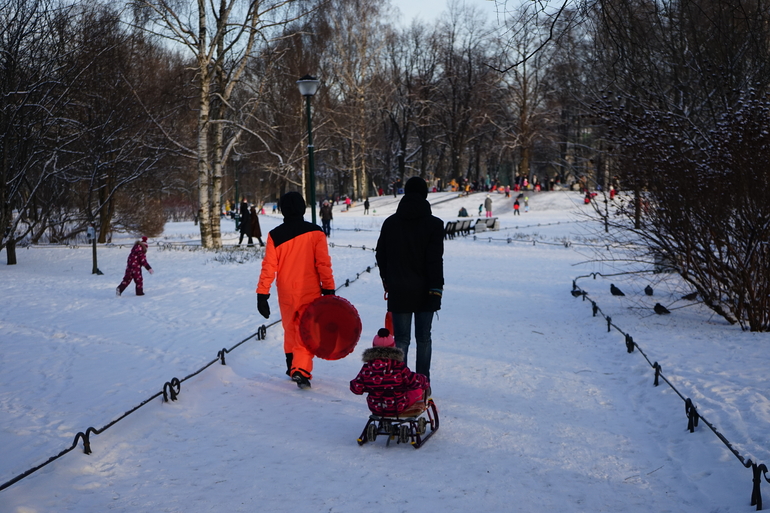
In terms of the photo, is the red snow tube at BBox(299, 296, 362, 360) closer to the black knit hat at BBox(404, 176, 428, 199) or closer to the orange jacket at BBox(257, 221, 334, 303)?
the orange jacket at BBox(257, 221, 334, 303)

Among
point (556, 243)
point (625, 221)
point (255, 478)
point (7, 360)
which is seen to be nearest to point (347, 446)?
point (255, 478)

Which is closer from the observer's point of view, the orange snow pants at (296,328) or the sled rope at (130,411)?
the sled rope at (130,411)

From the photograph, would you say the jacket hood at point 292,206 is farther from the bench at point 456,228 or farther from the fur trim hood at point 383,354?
the bench at point 456,228

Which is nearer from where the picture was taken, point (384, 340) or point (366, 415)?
point (384, 340)

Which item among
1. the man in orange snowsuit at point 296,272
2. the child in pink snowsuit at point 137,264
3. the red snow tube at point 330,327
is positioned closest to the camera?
the red snow tube at point 330,327

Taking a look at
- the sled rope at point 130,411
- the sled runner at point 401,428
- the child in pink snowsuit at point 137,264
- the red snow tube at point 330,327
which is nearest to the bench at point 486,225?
the child in pink snowsuit at point 137,264

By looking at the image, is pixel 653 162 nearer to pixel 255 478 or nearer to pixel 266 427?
pixel 266 427

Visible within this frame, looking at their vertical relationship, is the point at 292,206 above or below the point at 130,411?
above

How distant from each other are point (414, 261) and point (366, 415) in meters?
1.36

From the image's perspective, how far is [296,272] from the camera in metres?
Result: 6.80

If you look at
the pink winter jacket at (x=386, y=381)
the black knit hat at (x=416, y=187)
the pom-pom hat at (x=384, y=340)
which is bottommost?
the pink winter jacket at (x=386, y=381)

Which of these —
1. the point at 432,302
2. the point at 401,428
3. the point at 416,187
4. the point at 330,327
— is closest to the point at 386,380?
the point at 401,428

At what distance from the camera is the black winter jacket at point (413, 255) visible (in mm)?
5926

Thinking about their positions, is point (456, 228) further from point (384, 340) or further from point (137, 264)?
point (384, 340)
